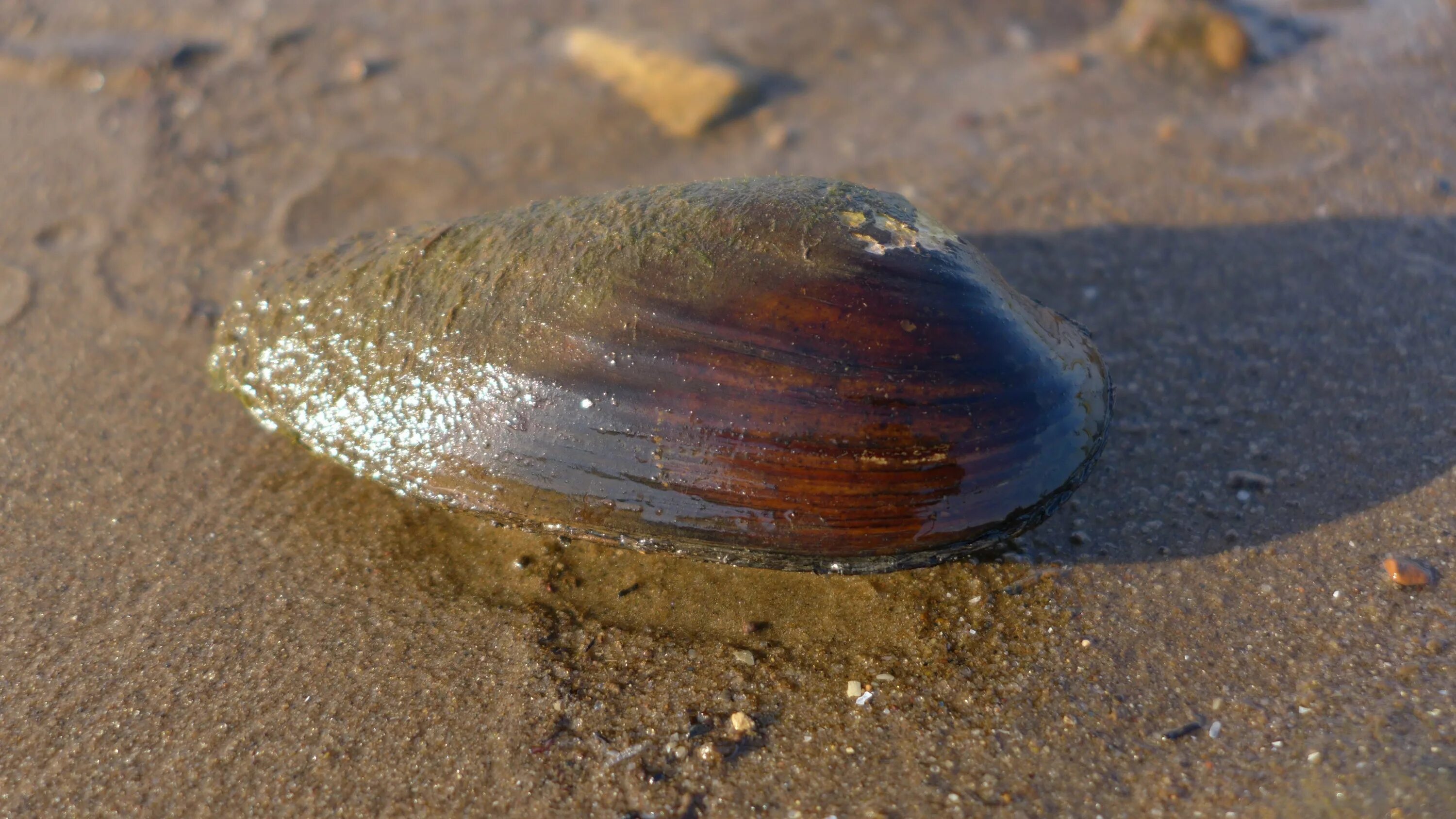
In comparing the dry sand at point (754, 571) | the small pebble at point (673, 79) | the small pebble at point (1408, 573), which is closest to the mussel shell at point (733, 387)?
the dry sand at point (754, 571)

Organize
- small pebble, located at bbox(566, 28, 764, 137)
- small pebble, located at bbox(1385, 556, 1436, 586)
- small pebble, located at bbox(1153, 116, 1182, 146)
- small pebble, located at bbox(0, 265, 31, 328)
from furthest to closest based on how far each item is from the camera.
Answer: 1. small pebble, located at bbox(566, 28, 764, 137)
2. small pebble, located at bbox(1153, 116, 1182, 146)
3. small pebble, located at bbox(0, 265, 31, 328)
4. small pebble, located at bbox(1385, 556, 1436, 586)

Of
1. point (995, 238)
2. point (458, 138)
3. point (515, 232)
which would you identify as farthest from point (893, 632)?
point (458, 138)

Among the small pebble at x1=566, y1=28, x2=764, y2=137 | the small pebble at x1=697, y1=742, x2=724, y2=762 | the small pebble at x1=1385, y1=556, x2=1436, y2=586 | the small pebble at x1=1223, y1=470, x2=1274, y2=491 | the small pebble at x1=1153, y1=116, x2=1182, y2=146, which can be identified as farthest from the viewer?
the small pebble at x1=566, y1=28, x2=764, y2=137

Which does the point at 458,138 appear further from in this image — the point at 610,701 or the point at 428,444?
the point at 610,701

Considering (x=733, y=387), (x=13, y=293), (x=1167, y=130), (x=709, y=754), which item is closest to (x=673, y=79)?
(x=1167, y=130)

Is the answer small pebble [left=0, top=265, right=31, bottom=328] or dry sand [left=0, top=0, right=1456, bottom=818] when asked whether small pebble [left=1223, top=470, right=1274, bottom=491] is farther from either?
small pebble [left=0, top=265, right=31, bottom=328]

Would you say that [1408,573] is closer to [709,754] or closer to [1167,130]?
[709,754]

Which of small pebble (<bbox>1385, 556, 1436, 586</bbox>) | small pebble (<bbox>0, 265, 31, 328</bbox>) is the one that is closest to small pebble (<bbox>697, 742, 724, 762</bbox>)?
small pebble (<bbox>1385, 556, 1436, 586</bbox>)
